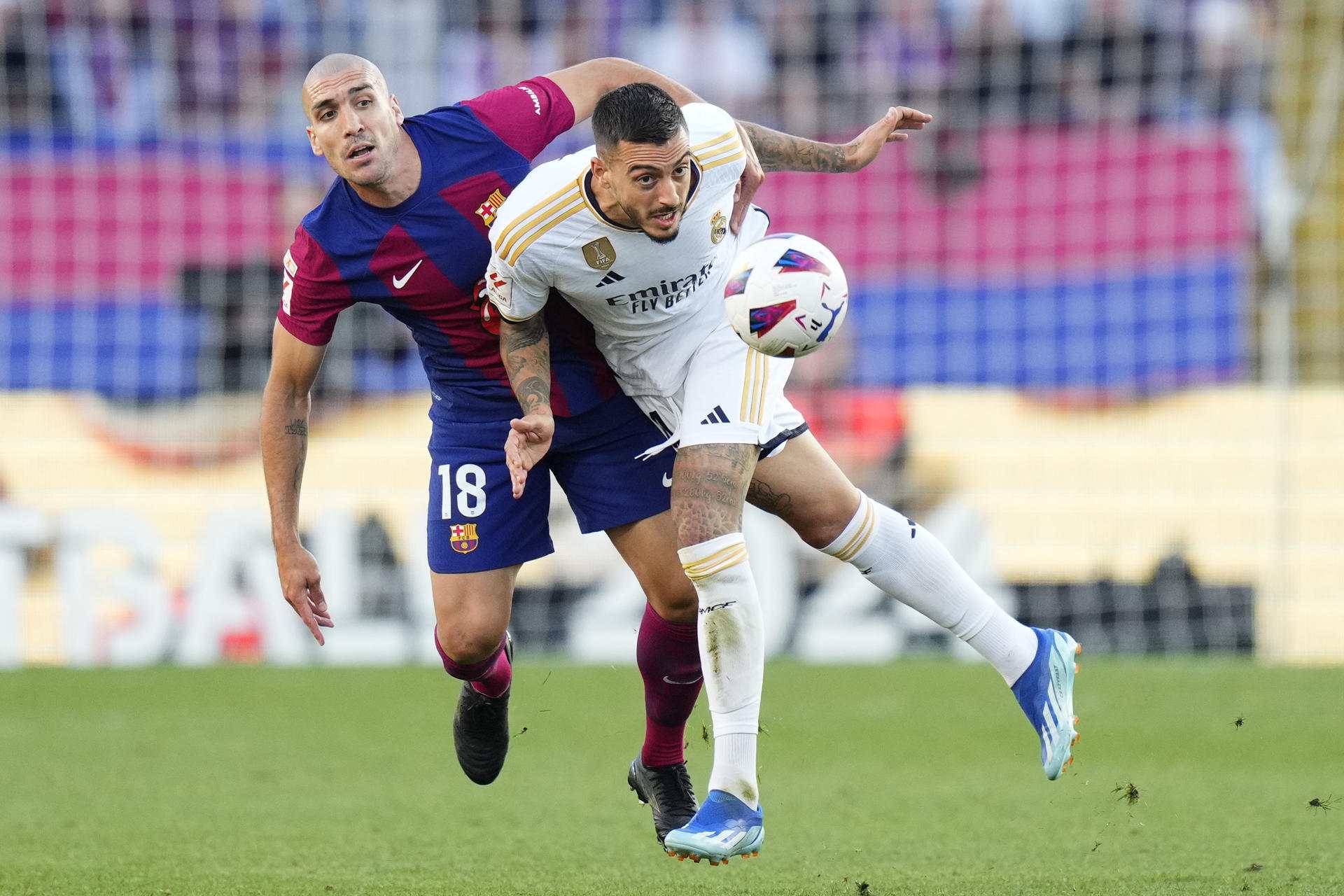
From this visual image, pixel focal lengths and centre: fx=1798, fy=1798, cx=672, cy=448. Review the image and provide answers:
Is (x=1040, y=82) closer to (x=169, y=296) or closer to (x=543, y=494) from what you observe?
(x=169, y=296)

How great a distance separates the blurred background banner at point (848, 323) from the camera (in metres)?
10.1

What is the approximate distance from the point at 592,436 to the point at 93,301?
7808 millimetres

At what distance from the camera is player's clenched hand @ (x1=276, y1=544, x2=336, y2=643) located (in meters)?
5.14

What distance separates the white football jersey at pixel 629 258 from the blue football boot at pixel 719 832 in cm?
117

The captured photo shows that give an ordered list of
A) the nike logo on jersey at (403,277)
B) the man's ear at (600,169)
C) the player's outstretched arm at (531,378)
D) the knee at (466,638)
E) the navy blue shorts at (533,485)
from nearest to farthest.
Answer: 1. the man's ear at (600,169)
2. the player's outstretched arm at (531,378)
3. the nike logo on jersey at (403,277)
4. the navy blue shorts at (533,485)
5. the knee at (466,638)

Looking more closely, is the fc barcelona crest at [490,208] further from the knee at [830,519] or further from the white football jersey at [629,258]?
the knee at [830,519]

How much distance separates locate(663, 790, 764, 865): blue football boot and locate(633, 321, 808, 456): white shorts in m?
0.94

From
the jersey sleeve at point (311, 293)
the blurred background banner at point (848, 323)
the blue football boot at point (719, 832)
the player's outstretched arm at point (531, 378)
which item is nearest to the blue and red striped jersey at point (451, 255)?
the jersey sleeve at point (311, 293)

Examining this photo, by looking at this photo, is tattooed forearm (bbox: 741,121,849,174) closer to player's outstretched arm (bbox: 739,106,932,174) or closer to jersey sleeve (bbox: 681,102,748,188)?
player's outstretched arm (bbox: 739,106,932,174)

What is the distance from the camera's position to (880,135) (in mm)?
5074

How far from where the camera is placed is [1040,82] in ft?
41.3

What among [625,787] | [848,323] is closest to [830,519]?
[625,787]

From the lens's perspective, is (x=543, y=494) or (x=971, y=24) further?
(x=971, y=24)

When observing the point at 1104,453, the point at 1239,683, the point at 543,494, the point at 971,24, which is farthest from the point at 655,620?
the point at 971,24
